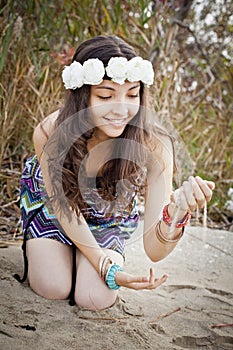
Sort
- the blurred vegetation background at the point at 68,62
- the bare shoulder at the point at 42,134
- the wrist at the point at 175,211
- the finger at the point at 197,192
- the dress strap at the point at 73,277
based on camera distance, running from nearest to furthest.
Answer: the finger at the point at 197,192 < the wrist at the point at 175,211 < the dress strap at the point at 73,277 < the bare shoulder at the point at 42,134 < the blurred vegetation background at the point at 68,62

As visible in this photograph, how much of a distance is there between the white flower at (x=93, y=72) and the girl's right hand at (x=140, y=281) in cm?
66

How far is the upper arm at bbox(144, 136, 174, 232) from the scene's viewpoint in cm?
193

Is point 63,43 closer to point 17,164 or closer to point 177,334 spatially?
point 17,164

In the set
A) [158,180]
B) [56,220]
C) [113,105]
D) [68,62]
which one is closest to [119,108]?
[113,105]

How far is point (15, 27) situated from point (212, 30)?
2.21 m

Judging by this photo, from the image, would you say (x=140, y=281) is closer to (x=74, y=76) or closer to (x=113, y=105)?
(x=113, y=105)

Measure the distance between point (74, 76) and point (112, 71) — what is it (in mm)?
149

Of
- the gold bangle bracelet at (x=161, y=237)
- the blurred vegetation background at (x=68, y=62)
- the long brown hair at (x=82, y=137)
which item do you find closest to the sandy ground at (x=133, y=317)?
the gold bangle bracelet at (x=161, y=237)

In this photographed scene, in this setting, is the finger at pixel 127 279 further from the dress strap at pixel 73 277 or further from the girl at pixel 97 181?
the dress strap at pixel 73 277

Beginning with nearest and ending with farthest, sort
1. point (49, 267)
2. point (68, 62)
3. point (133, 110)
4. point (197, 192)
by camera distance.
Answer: point (197, 192) < point (133, 110) < point (49, 267) < point (68, 62)

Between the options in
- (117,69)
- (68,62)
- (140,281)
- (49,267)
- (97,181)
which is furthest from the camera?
(68,62)

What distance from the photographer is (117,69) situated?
1.75 metres

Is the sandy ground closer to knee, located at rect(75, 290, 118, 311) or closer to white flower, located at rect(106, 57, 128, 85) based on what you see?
knee, located at rect(75, 290, 118, 311)

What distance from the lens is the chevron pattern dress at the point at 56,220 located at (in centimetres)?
208
